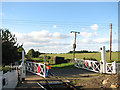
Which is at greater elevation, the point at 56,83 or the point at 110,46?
the point at 110,46

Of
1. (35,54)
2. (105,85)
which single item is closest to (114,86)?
(105,85)

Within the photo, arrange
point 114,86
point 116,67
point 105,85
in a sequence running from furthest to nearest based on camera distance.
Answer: point 116,67 < point 105,85 < point 114,86

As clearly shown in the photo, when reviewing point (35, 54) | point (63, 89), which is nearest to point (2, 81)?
point (63, 89)

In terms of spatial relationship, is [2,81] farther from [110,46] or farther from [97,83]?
[110,46]

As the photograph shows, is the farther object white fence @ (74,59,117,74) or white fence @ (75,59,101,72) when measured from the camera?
white fence @ (75,59,101,72)

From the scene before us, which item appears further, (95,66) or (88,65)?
(95,66)

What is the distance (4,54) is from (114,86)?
15.8 meters

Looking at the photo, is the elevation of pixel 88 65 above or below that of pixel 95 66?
above

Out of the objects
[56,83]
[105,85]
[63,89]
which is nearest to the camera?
[105,85]

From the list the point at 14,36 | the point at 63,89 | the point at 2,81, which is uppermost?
the point at 14,36

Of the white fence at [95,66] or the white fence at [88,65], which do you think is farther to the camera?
the white fence at [88,65]

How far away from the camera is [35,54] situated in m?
62.7

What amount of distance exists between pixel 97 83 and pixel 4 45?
14.5 m

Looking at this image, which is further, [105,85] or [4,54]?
[4,54]
